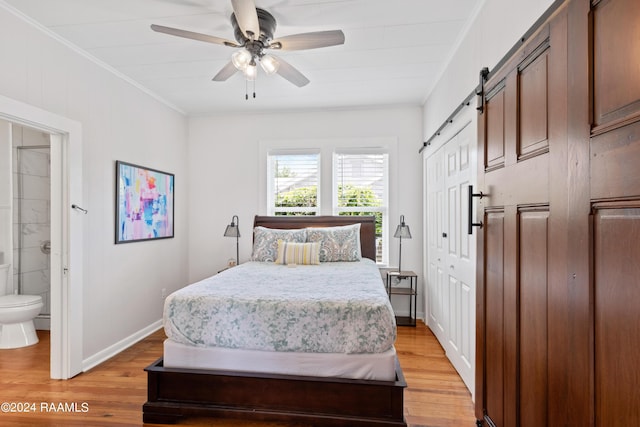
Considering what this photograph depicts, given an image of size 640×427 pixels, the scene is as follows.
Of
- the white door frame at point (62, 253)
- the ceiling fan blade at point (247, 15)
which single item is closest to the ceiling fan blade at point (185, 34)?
the ceiling fan blade at point (247, 15)

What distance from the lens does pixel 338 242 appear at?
11.3 feet

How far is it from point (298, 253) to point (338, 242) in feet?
1.59

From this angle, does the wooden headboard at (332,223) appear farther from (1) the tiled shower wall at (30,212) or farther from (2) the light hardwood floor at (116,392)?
(1) the tiled shower wall at (30,212)

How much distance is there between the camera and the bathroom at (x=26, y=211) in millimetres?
3473

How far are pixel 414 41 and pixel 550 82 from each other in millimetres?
1639

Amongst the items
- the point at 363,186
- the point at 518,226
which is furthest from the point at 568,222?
the point at 363,186

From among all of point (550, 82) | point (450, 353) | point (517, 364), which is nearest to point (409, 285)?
point (450, 353)

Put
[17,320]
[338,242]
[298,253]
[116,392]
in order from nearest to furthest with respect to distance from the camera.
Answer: [116,392] → [17,320] → [298,253] → [338,242]

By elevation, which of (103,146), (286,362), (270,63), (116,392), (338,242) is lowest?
(116,392)

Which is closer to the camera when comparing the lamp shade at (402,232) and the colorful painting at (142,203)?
the colorful painting at (142,203)

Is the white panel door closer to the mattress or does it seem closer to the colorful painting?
the mattress

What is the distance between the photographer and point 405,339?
3.20 m

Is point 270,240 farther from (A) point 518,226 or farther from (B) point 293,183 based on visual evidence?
(A) point 518,226

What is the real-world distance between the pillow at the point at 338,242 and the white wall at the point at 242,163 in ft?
2.35
